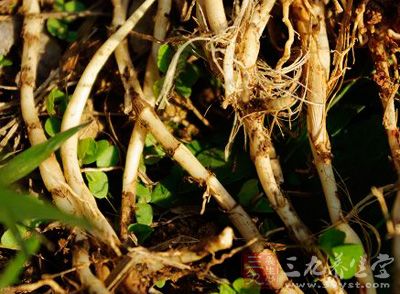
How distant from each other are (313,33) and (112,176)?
0.69 meters

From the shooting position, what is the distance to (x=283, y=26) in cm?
149

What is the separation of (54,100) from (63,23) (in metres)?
0.34

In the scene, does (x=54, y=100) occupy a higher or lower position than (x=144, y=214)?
higher

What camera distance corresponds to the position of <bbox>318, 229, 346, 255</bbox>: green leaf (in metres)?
1.16

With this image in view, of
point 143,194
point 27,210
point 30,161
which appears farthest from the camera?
point 143,194

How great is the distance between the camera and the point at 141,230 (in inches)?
52.1

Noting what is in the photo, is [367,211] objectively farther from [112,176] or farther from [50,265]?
[50,265]

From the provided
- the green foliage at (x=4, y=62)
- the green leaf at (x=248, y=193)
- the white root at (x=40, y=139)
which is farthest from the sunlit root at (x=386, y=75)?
the green foliage at (x=4, y=62)

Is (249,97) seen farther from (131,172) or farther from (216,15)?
(131,172)

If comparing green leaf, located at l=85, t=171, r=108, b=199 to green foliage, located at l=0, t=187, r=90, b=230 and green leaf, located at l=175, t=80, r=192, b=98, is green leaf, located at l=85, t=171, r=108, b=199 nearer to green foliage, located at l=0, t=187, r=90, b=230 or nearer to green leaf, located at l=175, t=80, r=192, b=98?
green leaf, located at l=175, t=80, r=192, b=98

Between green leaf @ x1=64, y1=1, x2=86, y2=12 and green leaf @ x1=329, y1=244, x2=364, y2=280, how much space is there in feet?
3.79

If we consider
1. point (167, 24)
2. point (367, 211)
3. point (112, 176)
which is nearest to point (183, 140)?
point (112, 176)

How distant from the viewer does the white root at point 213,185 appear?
4.15 ft

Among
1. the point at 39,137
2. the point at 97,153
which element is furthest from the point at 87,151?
the point at 39,137
